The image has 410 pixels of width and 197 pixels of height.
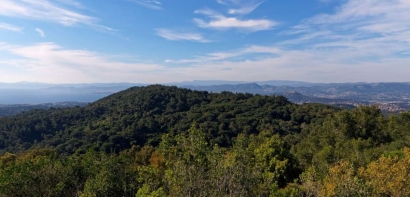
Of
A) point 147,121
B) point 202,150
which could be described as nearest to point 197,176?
point 202,150

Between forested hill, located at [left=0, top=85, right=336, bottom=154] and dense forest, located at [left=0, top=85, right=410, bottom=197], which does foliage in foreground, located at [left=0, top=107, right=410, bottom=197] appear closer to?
dense forest, located at [left=0, top=85, right=410, bottom=197]

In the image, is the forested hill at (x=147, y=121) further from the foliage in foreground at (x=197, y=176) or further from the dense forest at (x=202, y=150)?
the foliage in foreground at (x=197, y=176)

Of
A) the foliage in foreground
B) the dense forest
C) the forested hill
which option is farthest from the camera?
the forested hill

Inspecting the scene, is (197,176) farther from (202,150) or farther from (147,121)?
(147,121)

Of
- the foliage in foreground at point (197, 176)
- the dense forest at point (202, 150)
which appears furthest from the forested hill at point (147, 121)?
the foliage in foreground at point (197, 176)

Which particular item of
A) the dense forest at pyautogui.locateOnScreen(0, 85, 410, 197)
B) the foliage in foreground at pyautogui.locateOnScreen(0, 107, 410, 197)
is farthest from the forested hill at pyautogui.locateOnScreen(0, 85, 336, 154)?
the foliage in foreground at pyautogui.locateOnScreen(0, 107, 410, 197)

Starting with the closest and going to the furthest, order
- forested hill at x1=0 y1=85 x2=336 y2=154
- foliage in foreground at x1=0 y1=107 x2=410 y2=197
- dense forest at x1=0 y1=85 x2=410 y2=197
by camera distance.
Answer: foliage in foreground at x1=0 y1=107 x2=410 y2=197 → dense forest at x1=0 y1=85 x2=410 y2=197 → forested hill at x1=0 y1=85 x2=336 y2=154
